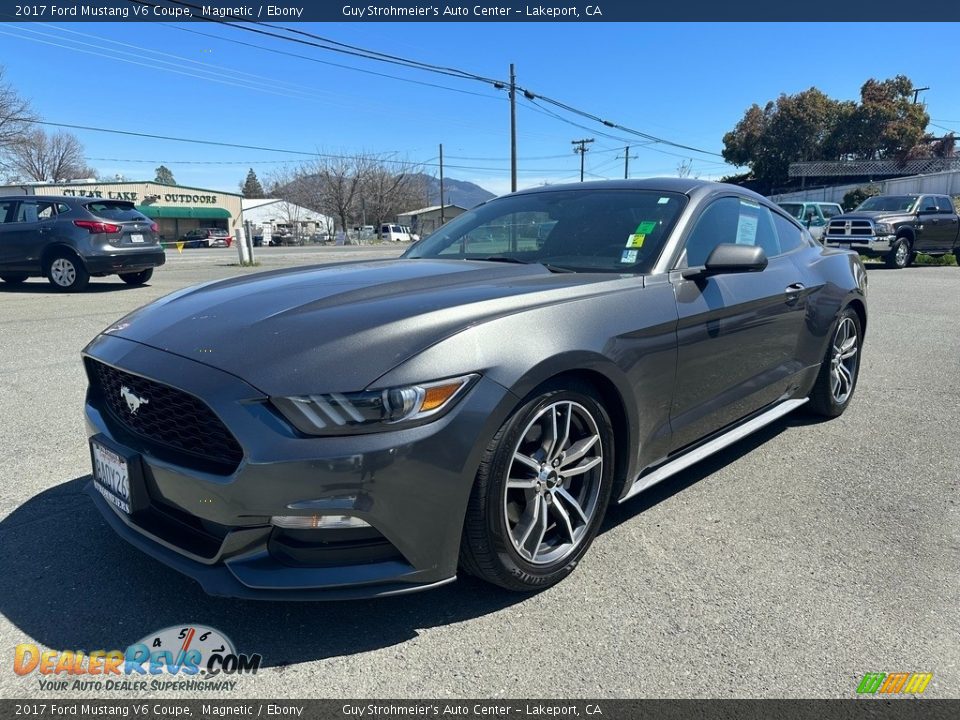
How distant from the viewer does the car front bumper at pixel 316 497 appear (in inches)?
74.5

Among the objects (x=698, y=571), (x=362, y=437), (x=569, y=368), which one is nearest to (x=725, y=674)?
(x=698, y=571)

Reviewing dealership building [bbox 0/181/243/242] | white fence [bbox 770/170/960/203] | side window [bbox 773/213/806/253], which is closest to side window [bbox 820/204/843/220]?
white fence [bbox 770/170/960/203]

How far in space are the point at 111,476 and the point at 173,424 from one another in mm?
414

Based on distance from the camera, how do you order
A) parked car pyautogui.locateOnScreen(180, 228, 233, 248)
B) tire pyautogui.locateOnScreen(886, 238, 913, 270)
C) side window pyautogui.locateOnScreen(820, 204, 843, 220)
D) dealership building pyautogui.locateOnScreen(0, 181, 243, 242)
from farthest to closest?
1. dealership building pyautogui.locateOnScreen(0, 181, 243, 242)
2. parked car pyautogui.locateOnScreen(180, 228, 233, 248)
3. side window pyautogui.locateOnScreen(820, 204, 843, 220)
4. tire pyautogui.locateOnScreen(886, 238, 913, 270)

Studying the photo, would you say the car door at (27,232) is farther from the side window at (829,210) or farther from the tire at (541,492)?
the side window at (829,210)

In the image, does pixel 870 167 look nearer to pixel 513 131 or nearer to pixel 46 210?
pixel 513 131

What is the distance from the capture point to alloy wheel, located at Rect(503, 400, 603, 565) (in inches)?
91.5

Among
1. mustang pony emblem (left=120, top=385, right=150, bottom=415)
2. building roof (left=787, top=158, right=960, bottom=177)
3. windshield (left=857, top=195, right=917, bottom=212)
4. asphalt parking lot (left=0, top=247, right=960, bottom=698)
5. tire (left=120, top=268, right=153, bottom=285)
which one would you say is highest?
building roof (left=787, top=158, right=960, bottom=177)

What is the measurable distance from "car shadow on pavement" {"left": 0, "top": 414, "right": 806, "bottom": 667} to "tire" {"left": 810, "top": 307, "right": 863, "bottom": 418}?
2.95m

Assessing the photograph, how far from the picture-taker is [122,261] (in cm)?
1106

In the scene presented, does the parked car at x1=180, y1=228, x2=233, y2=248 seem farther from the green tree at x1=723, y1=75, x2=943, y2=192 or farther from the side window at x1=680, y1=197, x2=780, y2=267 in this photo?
the side window at x1=680, y1=197, x2=780, y2=267

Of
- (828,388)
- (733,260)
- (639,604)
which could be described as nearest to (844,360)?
(828,388)

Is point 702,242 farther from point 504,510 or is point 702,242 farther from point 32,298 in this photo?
point 32,298

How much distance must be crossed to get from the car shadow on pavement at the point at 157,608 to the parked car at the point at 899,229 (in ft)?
56.4
